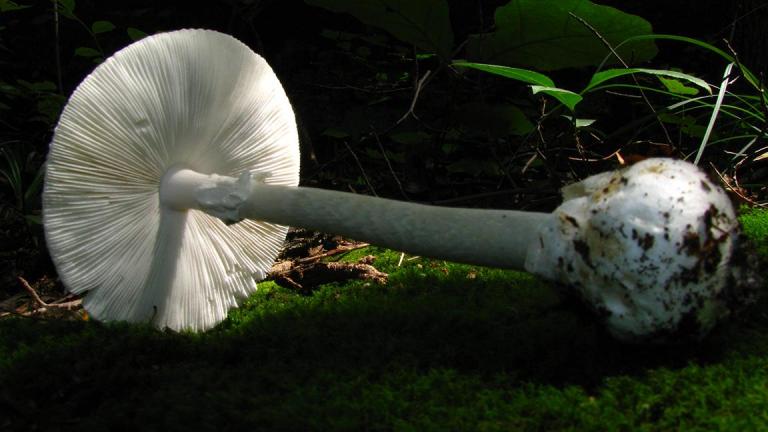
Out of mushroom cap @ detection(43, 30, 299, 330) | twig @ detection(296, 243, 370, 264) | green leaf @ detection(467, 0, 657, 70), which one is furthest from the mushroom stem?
green leaf @ detection(467, 0, 657, 70)

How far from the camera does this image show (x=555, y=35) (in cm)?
260

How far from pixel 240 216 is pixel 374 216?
0.46m

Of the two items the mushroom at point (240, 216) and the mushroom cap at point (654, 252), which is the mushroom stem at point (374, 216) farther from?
the mushroom cap at point (654, 252)

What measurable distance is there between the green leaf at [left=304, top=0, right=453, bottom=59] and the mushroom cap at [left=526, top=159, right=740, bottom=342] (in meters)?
1.36

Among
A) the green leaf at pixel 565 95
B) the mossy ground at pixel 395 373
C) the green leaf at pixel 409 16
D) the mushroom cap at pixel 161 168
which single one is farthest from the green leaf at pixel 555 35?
the mossy ground at pixel 395 373

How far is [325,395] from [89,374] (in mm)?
663

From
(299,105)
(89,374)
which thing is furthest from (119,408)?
(299,105)

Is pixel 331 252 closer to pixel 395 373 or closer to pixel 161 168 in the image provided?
pixel 161 168

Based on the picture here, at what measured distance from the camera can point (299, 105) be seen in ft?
14.4

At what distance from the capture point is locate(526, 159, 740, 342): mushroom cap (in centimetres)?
143

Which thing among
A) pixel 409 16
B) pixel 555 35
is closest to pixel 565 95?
pixel 555 35

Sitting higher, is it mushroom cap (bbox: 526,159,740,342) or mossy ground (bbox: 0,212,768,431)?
mushroom cap (bbox: 526,159,740,342)

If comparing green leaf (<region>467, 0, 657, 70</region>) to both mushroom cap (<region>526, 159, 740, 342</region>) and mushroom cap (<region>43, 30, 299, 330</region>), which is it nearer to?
mushroom cap (<region>43, 30, 299, 330</region>)

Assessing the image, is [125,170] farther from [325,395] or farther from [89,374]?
[325,395]
